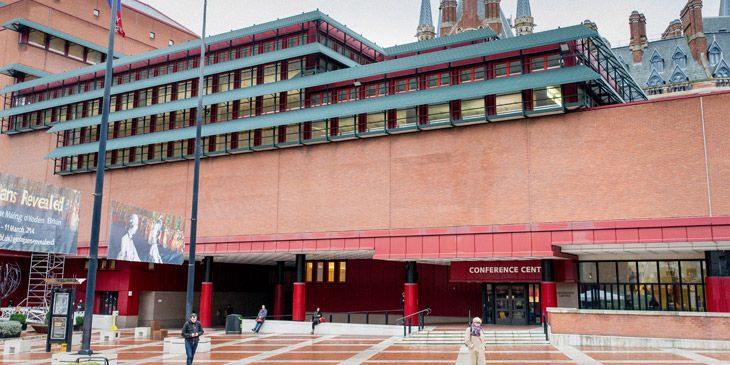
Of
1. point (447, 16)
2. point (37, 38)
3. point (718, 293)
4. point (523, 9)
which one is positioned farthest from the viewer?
point (523, 9)

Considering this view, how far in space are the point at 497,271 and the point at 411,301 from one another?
569 centimetres

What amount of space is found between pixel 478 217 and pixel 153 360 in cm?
2052

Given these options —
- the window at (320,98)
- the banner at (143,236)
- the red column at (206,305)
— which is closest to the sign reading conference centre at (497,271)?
the window at (320,98)

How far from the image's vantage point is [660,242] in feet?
111

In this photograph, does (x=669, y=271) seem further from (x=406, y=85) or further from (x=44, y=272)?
(x=44, y=272)

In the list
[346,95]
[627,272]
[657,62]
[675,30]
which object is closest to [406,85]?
[346,95]

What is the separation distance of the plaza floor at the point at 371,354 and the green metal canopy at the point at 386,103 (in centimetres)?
1531

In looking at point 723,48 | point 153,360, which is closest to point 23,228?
point 153,360

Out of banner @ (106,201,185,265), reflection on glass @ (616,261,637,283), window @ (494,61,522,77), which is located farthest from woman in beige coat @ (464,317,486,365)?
window @ (494,61,522,77)

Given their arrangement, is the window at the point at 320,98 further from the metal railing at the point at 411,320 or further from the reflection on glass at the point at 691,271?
the reflection on glass at the point at 691,271

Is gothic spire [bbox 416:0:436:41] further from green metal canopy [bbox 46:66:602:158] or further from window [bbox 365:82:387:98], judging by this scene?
window [bbox 365:82:387:98]

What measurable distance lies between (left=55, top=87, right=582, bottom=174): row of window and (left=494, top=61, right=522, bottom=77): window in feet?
6.60

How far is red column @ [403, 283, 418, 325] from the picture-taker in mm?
40656

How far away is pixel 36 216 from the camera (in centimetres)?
2488
